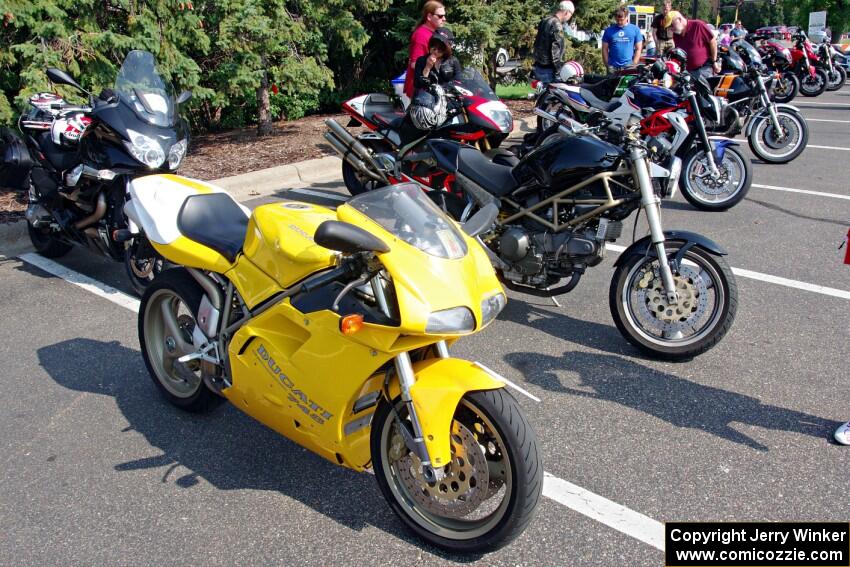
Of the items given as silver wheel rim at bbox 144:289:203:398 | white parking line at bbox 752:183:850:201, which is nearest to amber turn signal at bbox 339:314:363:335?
silver wheel rim at bbox 144:289:203:398

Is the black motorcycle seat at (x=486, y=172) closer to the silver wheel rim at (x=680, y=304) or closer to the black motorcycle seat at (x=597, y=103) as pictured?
the silver wheel rim at (x=680, y=304)

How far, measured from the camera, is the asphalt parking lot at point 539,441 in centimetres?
280

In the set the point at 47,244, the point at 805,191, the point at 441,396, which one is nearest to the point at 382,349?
the point at 441,396

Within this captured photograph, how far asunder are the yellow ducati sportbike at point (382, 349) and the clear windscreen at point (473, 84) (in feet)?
12.4

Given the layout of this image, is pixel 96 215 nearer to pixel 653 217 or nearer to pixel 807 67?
pixel 653 217

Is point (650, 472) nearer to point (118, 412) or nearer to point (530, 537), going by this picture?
point (530, 537)

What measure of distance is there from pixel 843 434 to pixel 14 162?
619 centimetres

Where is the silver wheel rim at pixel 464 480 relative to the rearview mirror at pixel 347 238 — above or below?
below

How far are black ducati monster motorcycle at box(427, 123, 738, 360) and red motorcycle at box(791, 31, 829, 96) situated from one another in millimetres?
14585

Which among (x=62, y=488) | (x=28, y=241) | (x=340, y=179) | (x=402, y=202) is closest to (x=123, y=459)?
(x=62, y=488)

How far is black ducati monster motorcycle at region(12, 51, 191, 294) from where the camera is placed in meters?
5.06

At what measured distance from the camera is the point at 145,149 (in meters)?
→ 5.03

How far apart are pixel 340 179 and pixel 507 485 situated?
22.9 ft

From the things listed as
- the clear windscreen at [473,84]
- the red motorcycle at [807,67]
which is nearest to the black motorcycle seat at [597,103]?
the clear windscreen at [473,84]
